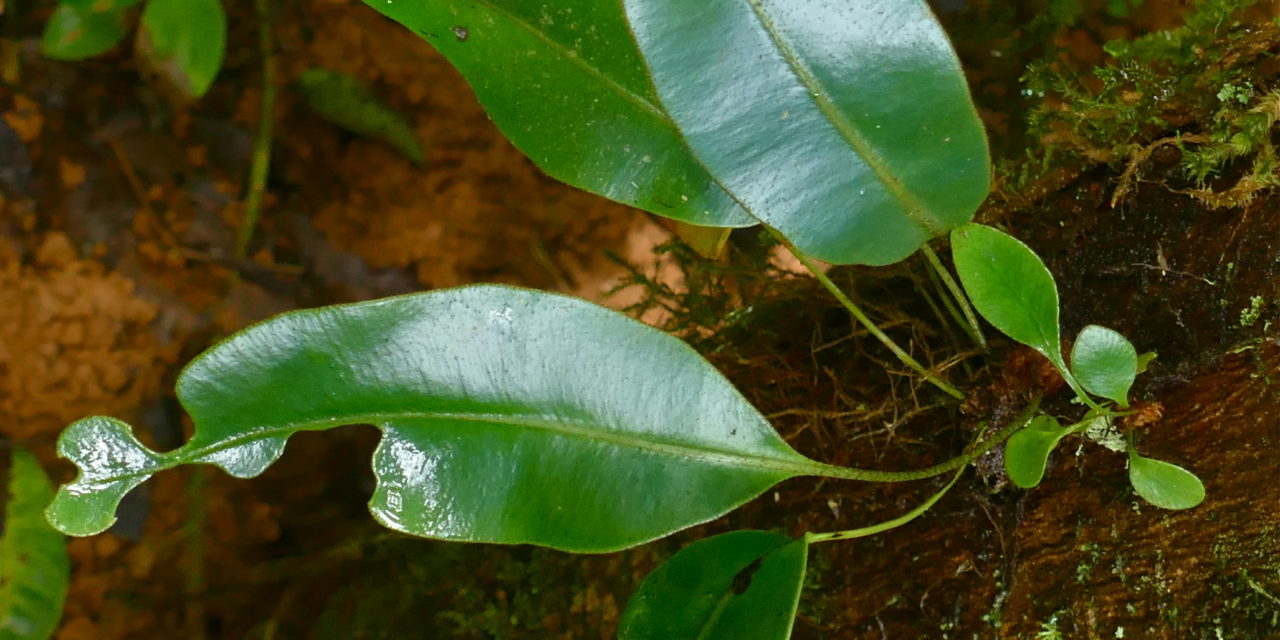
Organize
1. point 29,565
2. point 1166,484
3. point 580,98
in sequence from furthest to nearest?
point 29,565, point 580,98, point 1166,484

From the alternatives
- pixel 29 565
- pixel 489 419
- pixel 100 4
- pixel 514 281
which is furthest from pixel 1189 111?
pixel 29 565

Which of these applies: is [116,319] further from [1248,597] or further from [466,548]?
[1248,597]

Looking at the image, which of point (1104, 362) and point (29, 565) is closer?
point (1104, 362)

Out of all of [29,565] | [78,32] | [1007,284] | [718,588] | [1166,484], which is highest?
[78,32]

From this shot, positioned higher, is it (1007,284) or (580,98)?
(580,98)

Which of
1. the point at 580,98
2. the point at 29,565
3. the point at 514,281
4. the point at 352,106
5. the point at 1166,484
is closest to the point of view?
the point at 1166,484

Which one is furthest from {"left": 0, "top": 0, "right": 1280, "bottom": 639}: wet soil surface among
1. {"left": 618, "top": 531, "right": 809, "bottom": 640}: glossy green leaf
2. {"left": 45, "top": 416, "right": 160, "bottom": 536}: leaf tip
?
{"left": 45, "top": 416, "right": 160, "bottom": 536}: leaf tip

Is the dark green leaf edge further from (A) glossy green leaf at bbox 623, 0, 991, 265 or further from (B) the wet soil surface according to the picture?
(A) glossy green leaf at bbox 623, 0, 991, 265

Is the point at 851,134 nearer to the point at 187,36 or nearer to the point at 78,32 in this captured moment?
the point at 187,36

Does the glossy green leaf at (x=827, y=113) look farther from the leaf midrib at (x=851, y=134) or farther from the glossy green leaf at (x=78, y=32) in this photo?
the glossy green leaf at (x=78, y=32)
